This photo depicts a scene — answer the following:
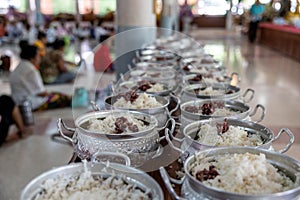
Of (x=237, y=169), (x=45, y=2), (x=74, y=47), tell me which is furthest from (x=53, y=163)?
(x=45, y=2)

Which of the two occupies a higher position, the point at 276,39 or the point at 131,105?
the point at 131,105

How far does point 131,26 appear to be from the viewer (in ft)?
10.7

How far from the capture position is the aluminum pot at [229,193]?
0.74 m

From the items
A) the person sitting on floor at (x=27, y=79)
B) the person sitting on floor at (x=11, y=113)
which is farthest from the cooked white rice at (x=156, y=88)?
the person sitting on floor at (x=27, y=79)

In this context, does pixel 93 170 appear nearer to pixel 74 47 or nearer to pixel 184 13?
pixel 74 47

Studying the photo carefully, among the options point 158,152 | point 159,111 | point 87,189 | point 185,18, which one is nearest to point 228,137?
point 158,152

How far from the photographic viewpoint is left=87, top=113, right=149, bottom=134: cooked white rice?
1.15 meters

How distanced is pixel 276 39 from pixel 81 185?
30.4ft

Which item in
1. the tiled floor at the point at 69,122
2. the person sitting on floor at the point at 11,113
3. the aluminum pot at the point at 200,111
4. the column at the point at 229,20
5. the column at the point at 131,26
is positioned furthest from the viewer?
the column at the point at 229,20

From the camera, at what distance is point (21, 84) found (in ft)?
11.6

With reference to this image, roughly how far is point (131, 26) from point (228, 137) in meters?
2.34

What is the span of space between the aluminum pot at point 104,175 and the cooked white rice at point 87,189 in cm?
1

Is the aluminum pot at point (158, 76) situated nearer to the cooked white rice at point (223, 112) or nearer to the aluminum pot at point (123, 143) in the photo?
the cooked white rice at point (223, 112)

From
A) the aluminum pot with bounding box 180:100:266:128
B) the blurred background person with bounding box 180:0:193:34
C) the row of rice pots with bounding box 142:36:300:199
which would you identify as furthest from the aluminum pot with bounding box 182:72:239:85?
the blurred background person with bounding box 180:0:193:34
